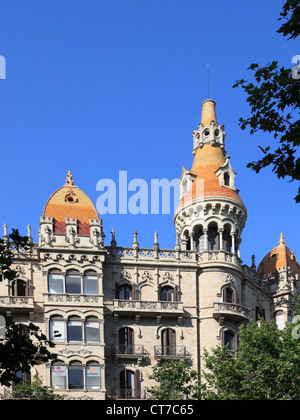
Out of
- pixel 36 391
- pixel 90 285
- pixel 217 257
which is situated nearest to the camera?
pixel 36 391

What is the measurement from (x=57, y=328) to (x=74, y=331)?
50.4 inches

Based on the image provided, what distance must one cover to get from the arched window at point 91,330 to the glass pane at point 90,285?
2.03 metres

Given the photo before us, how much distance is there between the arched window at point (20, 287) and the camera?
6338 centimetres

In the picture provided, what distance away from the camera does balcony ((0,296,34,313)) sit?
61.8 meters

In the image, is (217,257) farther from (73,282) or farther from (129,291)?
(73,282)

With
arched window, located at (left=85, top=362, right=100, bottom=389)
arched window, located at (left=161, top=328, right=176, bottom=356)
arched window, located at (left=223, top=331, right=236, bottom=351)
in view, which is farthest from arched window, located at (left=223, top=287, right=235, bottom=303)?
arched window, located at (left=85, top=362, right=100, bottom=389)

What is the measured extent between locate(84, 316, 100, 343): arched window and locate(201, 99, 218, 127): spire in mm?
22355

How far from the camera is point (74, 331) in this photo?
2442 inches

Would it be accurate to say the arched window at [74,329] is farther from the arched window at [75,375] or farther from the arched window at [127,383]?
the arched window at [127,383]

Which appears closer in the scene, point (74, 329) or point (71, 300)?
point (74, 329)

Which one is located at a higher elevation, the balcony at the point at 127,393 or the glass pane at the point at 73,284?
the glass pane at the point at 73,284

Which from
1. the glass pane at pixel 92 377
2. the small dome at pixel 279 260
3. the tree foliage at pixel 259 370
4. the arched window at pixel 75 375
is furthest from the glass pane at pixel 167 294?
the small dome at pixel 279 260

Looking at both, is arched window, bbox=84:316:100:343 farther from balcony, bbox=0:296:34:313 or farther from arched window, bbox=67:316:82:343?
balcony, bbox=0:296:34:313

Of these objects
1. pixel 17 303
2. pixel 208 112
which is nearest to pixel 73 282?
pixel 17 303
